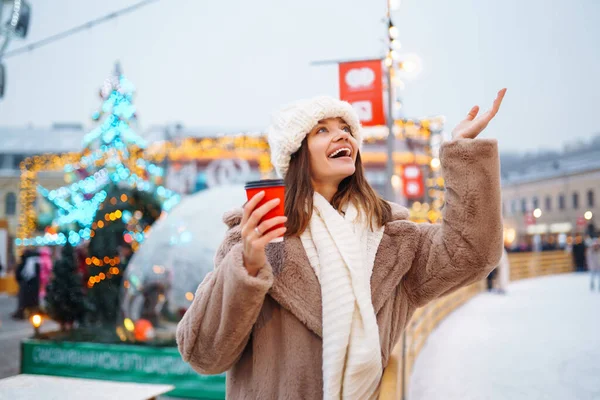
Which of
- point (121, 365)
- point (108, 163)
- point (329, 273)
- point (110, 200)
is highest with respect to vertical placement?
→ point (108, 163)

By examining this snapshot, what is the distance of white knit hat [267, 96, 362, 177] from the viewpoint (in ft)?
6.16

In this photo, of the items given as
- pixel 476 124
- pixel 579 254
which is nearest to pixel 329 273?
pixel 476 124

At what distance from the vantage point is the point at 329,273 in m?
1.69

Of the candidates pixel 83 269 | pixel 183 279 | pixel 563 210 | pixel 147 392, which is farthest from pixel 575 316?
pixel 563 210

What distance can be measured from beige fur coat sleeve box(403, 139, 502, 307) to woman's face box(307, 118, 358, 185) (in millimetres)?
344

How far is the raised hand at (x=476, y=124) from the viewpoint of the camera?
167 centimetres

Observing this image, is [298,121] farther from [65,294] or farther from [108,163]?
[108,163]

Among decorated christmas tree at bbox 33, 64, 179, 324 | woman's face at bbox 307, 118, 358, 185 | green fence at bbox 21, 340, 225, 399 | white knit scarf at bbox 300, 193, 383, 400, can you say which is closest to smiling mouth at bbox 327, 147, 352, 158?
woman's face at bbox 307, 118, 358, 185

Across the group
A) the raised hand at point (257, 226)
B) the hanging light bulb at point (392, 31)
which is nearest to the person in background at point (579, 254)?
the hanging light bulb at point (392, 31)

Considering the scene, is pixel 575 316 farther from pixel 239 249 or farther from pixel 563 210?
pixel 563 210

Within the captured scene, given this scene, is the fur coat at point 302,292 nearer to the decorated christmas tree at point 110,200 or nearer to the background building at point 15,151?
the decorated christmas tree at point 110,200

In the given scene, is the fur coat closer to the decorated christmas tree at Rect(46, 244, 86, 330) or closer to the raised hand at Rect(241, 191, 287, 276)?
the raised hand at Rect(241, 191, 287, 276)

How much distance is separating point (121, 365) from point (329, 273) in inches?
194

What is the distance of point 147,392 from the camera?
2.25 m
